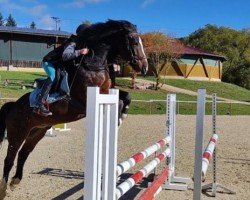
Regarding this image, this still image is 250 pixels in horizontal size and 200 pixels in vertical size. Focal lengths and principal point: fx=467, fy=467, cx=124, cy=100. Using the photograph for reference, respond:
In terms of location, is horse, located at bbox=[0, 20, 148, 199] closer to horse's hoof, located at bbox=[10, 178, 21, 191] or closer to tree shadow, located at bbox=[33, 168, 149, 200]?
horse's hoof, located at bbox=[10, 178, 21, 191]

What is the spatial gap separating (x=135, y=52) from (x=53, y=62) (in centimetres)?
110

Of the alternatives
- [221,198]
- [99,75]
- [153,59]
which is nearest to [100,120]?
[99,75]

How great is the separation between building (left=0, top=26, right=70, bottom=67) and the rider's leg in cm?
4004

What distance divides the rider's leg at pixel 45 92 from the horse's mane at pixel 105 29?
0.60 m

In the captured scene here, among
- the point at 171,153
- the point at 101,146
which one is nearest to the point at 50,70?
the point at 171,153

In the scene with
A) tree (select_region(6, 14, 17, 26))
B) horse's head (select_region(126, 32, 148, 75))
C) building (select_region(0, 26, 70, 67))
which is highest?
tree (select_region(6, 14, 17, 26))

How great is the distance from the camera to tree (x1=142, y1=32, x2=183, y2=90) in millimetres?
39941

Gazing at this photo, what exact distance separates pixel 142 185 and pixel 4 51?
133ft

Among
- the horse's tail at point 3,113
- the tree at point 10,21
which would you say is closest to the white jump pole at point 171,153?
the horse's tail at point 3,113

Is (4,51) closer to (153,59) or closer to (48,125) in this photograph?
(153,59)

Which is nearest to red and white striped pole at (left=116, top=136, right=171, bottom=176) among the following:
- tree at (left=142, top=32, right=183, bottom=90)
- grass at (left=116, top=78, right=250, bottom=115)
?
grass at (left=116, top=78, right=250, bottom=115)

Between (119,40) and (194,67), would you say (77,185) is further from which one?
(194,67)

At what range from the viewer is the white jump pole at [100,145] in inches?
93.6

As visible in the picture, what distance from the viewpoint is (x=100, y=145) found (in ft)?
8.20
